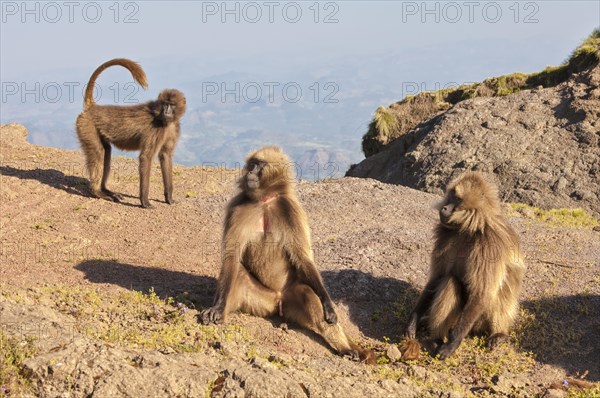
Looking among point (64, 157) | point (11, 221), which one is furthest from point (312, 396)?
point (64, 157)

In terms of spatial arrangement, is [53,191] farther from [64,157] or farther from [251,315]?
[251,315]

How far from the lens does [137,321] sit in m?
7.00

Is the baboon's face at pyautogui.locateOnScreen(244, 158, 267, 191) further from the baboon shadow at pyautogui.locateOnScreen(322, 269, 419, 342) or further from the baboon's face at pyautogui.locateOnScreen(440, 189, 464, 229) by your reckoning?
the baboon shadow at pyautogui.locateOnScreen(322, 269, 419, 342)

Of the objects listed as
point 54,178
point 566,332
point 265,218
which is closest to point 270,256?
point 265,218

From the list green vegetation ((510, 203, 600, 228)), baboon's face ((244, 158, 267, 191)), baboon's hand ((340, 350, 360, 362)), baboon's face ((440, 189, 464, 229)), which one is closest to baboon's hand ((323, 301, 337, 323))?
baboon's hand ((340, 350, 360, 362))

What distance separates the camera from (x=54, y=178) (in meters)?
14.6

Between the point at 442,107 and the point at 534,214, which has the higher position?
the point at 442,107

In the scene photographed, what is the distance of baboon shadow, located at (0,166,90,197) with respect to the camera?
13992 mm

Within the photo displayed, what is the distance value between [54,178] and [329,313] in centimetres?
931

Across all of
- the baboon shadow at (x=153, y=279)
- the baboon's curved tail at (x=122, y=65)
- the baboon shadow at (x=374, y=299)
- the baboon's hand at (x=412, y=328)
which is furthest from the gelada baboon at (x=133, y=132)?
the baboon's hand at (x=412, y=328)

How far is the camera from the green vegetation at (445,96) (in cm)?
2205

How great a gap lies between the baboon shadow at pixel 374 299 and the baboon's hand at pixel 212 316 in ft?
6.44

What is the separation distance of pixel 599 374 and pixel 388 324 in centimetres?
242

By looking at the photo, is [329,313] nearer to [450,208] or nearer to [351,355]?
[351,355]
